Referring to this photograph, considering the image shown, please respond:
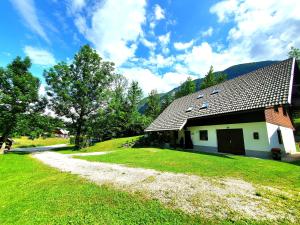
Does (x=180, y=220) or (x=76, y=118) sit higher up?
(x=76, y=118)

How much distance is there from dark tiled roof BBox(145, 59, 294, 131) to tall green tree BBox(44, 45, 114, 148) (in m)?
13.8

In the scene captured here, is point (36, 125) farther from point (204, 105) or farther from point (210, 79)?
Answer: point (210, 79)

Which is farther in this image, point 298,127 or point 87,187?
point 298,127

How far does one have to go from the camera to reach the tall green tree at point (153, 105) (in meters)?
56.3

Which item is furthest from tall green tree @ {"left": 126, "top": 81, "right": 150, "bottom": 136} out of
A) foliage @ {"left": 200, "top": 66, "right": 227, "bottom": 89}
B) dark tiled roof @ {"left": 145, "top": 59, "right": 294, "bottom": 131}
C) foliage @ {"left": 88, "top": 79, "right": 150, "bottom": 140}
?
foliage @ {"left": 200, "top": 66, "right": 227, "bottom": 89}

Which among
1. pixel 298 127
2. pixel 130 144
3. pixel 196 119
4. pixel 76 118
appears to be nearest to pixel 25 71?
pixel 76 118

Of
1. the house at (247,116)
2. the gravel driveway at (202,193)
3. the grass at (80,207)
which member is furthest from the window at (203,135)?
the grass at (80,207)

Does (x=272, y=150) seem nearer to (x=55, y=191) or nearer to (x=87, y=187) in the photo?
(x=87, y=187)

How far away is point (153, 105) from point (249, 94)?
4165 centimetres

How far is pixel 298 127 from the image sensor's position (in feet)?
102

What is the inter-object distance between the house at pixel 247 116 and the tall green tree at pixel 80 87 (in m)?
14.5

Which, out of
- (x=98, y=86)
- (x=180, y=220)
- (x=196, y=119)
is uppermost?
(x=98, y=86)

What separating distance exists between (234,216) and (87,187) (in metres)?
5.34

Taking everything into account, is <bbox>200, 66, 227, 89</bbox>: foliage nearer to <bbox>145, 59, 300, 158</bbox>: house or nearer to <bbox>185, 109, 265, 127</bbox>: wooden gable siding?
<bbox>145, 59, 300, 158</bbox>: house
